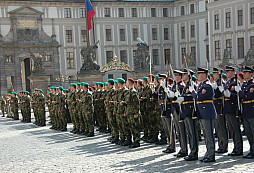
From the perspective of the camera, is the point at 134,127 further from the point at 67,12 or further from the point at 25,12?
the point at 67,12

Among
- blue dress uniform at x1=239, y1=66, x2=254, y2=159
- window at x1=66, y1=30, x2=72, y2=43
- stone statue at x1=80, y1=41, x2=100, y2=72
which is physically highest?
window at x1=66, y1=30, x2=72, y2=43

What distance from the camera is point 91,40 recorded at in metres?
50.5

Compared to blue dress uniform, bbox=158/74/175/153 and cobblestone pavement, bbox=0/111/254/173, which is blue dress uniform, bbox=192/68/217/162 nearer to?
cobblestone pavement, bbox=0/111/254/173

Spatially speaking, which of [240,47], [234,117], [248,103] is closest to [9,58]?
[240,47]

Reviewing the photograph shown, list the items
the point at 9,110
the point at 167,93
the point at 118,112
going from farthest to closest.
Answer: the point at 9,110, the point at 118,112, the point at 167,93

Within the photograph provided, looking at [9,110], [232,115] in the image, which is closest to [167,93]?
[232,115]

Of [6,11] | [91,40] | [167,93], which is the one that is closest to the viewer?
[167,93]

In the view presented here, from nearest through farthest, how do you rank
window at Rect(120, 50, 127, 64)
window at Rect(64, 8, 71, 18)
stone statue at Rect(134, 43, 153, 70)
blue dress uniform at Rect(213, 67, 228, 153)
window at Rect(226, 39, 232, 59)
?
blue dress uniform at Rect(213, 67, 228, 153)
stone statue at Rect(134, 43, 153, 70)
window at Rect(226, 39, 232, 59)
window at Rect(64, 8, 71, 18)
window at Rect(120, 50, 127, 64)

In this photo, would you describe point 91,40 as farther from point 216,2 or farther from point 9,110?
point 9,110

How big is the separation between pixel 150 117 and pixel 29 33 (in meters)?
37.9

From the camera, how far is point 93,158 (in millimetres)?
10086

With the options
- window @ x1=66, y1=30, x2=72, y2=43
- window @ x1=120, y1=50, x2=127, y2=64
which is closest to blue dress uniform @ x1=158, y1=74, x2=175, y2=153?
window @ x1=66, y1=30, x2=72, y2=43

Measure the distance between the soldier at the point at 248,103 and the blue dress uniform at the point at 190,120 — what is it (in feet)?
3.81

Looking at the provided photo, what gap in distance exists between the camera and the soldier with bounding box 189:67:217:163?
880 cm
